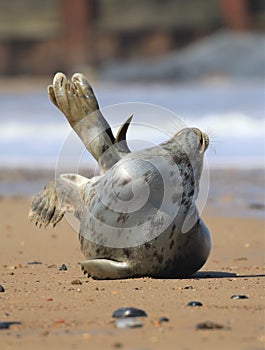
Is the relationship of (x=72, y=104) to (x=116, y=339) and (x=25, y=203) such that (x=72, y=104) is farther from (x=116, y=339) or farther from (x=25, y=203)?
(x=25, y=203)

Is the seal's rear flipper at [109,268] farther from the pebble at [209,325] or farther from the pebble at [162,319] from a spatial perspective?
the pebble at [209,325]

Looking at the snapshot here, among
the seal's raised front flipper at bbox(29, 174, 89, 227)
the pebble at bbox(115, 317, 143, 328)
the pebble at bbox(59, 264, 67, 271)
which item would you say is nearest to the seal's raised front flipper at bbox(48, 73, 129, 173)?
the seal's raised front flipper at bbox(29, 174, 89, 227)

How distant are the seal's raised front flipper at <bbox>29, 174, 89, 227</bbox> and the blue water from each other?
3833 millimetres

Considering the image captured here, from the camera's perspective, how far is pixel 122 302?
4.39 m

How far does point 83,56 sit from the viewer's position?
1867 centimetres

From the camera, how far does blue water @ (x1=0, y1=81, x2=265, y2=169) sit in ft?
38.5

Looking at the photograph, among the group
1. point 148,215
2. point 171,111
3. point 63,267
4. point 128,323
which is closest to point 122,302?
point 128,323

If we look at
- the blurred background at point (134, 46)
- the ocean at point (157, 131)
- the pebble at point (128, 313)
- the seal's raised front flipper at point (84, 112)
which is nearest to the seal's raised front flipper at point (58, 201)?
the seal's raised front flipper at point (84, 112)

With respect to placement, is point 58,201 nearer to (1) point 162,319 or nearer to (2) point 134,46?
(1) point 162,319

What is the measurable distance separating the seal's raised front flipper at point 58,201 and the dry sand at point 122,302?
274 mm

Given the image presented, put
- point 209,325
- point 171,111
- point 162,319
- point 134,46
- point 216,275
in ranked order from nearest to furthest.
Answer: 1. point 209,325
2. point 162,319
3. point 216,275
4. point 171,111
5. point 134,46

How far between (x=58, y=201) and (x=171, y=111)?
3938 mm

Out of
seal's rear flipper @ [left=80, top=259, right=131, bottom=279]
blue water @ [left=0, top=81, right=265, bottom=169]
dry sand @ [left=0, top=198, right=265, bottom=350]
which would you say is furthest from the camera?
blue water @ [left=0, top=81, right=265, bottom=169]

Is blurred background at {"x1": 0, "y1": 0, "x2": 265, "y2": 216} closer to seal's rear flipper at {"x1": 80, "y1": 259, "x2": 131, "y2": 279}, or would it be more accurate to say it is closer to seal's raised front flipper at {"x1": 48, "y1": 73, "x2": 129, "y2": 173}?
A: seal's raised front flipper at {"x1": 48, "y1": 73, "x2": 129, "y2": 173}
